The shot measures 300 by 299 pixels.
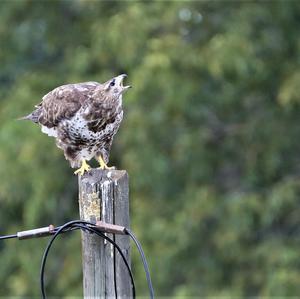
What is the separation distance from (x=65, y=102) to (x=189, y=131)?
5.02 m

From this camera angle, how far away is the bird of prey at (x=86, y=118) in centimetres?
447

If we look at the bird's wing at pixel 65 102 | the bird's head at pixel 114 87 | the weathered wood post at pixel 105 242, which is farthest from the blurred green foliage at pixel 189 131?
the weathered wood post at pixel 105 242

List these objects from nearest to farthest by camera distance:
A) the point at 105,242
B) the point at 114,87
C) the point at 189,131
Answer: the point at 105,242 < the point at 114,87 < the point at 189,131

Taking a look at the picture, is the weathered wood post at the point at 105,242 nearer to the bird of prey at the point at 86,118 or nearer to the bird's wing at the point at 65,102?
the bird of prey at the point at 86,118

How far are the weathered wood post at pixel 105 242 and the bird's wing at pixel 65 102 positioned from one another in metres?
1.08

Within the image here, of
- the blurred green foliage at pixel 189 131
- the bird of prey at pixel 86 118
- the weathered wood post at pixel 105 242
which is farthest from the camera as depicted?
the blurred green foliage at pixel 189 131

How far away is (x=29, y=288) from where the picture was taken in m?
11.0

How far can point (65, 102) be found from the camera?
456cm

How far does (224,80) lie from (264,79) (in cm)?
39

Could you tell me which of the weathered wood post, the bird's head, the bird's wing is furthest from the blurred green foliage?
the weathered wood post

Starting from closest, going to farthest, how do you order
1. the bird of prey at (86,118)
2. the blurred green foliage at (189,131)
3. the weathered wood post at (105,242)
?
the weathered wood post at (105,242) → the bird of prey at (86,118) → the blurred green foliage at (189,131)

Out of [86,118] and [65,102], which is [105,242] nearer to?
[86,118]

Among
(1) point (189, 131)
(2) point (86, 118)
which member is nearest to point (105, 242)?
(2) point (86, 118)

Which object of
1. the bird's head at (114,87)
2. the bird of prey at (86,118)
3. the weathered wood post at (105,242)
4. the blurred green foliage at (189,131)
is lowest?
the weathered wood post at (105,242)
